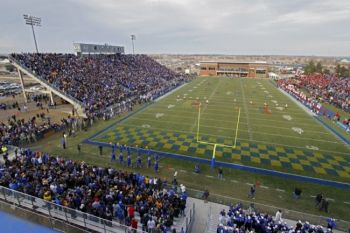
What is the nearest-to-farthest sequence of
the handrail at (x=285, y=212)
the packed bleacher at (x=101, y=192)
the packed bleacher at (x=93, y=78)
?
the packed bleacher at (x=101, y=192) → the handrail at (x=285, y=212) → the packed bleacher at (x=93, y=78)

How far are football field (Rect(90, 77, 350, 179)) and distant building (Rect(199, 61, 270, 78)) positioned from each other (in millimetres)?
43339

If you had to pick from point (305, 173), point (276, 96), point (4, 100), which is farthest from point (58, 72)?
point (276, 96)

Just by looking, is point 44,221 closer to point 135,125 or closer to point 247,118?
point 135,125

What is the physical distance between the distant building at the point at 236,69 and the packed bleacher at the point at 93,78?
31949mm

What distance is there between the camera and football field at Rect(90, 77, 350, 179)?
56.0ft

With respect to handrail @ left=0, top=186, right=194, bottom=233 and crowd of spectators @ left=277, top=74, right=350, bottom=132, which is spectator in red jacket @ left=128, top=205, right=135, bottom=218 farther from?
crowd of spectators @ left=277, top=74, right=350, bottom=132


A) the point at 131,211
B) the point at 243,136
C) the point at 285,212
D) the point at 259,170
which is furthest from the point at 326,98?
the point at 131,211

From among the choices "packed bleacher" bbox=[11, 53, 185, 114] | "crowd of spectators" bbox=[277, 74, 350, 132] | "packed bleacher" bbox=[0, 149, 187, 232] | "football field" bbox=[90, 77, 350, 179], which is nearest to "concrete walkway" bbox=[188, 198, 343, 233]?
"packed bleacher" bbox=[0, 149, 187, 232]

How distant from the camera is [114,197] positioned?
33.9ft

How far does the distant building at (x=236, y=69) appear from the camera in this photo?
74.2 meters

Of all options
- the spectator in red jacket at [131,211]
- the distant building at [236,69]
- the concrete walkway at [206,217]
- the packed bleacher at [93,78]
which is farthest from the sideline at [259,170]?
the distant building at [236,69]

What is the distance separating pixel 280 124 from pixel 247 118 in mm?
3749

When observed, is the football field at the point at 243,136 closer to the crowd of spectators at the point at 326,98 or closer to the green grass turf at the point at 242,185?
the green grass turf at the point at 242,185

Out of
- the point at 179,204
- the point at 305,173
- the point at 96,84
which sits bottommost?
the point at 305,173
